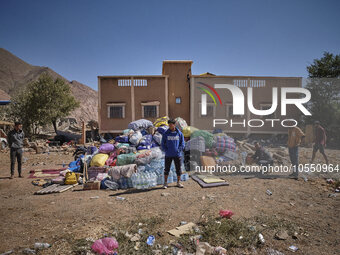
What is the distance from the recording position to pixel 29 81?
189 ft

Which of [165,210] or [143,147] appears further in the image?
[143,147]

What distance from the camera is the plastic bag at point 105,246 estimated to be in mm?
2375

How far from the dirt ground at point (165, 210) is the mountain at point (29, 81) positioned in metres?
42.4

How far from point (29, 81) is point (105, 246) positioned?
71264 mm

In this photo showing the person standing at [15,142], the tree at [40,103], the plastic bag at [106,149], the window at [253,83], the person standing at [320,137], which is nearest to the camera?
the person standing at [15,142]

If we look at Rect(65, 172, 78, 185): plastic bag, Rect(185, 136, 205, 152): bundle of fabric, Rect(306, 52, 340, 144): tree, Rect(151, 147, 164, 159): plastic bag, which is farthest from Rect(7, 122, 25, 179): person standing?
Rect(306, 52, 340, 144): tree

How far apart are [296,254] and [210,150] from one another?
4893 millimetres

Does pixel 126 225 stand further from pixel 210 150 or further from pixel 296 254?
pixel 210 150

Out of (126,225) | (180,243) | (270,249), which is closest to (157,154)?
(126,225)

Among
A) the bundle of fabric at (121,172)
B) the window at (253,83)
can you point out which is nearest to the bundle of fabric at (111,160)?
the bundle of fabric at (121,172)

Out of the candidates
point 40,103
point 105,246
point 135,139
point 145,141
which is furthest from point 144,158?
point 40,103

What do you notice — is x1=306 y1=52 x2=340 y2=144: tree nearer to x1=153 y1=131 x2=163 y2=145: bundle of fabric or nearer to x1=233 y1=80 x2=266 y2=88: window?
x1=233 y1=80 x2=266 y2=88: window

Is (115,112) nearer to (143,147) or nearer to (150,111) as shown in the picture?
(150,111)

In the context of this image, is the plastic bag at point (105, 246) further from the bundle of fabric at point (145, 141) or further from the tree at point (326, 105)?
the tree at point (326, 105)
